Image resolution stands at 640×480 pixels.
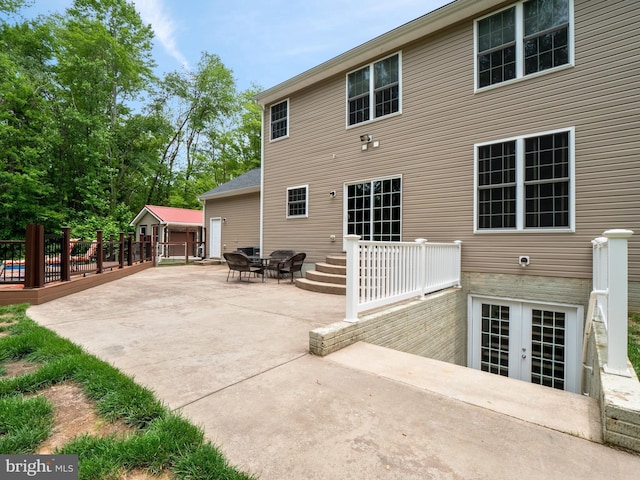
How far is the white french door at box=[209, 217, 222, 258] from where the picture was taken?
14.3 m

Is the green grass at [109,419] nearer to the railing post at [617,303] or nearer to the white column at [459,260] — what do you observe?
the railing post at [617,303]

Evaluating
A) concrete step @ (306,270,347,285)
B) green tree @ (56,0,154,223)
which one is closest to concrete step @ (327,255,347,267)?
concrete step @ (306,270,347,285)

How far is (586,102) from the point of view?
561cm

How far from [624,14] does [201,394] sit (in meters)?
8.62

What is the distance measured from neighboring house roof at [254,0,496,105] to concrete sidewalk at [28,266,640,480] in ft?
24.2

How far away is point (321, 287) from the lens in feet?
24.0

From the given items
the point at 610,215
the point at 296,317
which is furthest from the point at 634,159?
the point at 296,317

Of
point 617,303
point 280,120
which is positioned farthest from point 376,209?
point 617,303

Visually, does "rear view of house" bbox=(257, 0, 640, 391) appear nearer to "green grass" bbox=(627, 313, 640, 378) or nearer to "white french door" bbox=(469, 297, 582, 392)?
"white french door" bbox=(469, 297, 582, 392)

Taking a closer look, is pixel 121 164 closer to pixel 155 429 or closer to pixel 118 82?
pixel 118 82

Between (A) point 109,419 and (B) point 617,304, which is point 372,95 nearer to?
(B) point 617,304

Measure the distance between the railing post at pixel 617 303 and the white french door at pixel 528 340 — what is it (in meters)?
4.05

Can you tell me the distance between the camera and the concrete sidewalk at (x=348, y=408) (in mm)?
1696

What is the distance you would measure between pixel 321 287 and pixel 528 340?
14.5 ft
